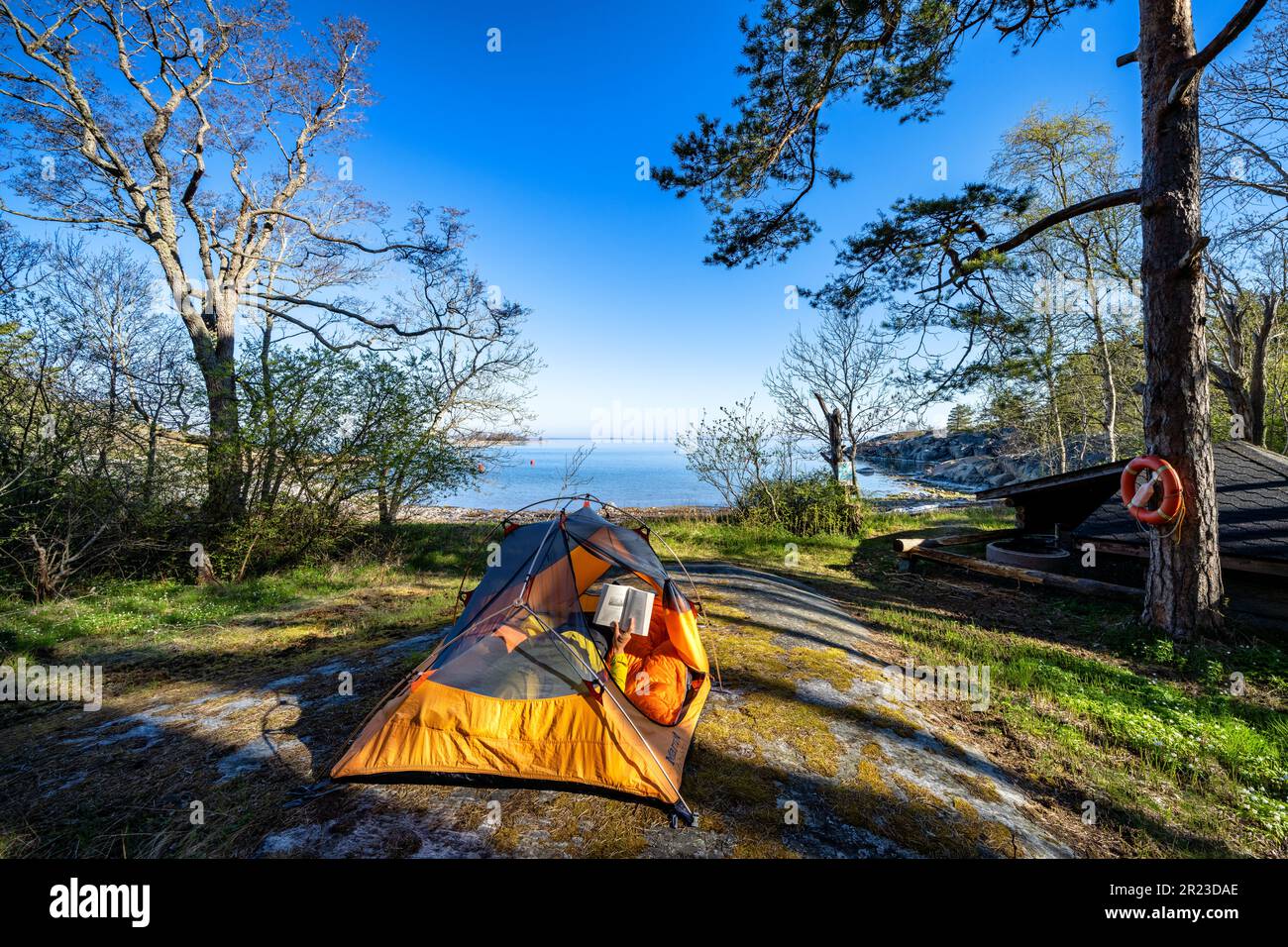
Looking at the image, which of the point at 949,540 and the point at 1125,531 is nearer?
the point at 1125,531

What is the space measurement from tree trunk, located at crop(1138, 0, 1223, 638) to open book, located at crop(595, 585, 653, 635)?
6.51m

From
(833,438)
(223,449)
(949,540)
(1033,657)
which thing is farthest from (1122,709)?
(223,449)

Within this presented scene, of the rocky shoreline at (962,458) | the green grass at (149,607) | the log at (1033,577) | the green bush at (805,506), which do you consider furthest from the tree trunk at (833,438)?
the green grass at (149,607)

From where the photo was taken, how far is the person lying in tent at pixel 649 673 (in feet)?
12.2

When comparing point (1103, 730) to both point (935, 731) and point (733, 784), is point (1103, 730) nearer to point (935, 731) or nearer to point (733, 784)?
point (935, 731)

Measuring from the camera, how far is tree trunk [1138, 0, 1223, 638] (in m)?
5.41

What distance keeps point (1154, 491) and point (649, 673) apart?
20.9 feet

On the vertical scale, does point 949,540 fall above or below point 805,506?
below

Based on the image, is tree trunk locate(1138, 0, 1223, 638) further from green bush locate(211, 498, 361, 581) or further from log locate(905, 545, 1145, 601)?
green bush locate(211, 498, 361, 581)

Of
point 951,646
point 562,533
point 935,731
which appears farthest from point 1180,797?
point 562,533

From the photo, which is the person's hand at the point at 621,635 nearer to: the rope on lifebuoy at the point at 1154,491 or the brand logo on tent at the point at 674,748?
the brand logo on tent at the point at 674,748

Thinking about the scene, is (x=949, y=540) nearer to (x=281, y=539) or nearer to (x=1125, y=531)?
(x=1125, y=531)

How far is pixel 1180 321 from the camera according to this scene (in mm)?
5426
